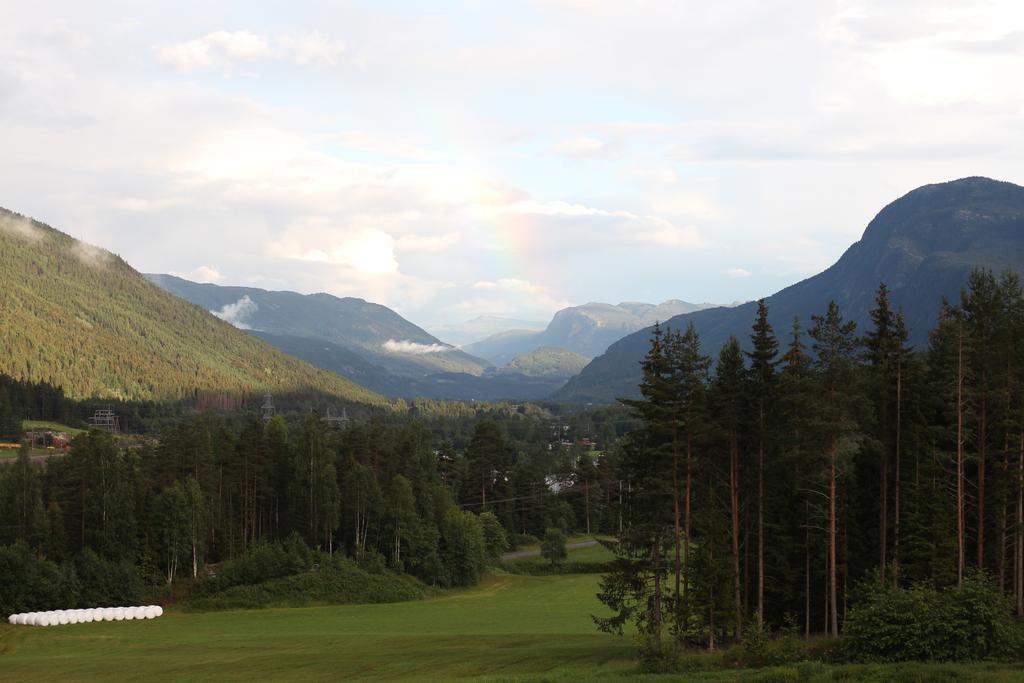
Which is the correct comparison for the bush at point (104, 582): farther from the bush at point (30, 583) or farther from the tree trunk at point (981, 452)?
the tree trunk at point (981, 452)

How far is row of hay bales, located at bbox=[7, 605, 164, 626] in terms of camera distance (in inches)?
3000

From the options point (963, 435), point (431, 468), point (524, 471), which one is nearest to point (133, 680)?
point (963, 435)

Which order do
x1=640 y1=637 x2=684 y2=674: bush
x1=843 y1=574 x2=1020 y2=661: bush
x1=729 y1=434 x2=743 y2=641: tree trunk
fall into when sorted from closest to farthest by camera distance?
x1=843 y1=574 x2=1020 y2=661: bush < x1=640 y1=637 x2=684 y2=674: bush < x1=729 y1=434 x2=743 y2=641: tree trunk

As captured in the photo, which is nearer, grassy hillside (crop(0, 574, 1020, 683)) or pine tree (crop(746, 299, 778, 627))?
grassy hillside (crop(0, 574, 1020, 683))

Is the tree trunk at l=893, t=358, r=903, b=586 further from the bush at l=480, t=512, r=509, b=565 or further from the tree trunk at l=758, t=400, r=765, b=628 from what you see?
the bush at l=480, t=512, r=509, b=565

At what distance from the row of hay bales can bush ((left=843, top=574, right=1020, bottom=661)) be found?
61.7m

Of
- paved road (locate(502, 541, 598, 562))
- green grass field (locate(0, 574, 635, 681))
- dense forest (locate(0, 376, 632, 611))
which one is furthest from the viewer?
paved road (locate(502, 541, 598, 562))

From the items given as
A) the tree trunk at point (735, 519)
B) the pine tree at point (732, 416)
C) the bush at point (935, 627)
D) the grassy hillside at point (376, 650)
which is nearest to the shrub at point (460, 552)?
the grassy hillside at point (376, 650)

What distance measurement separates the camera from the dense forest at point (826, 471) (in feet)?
151

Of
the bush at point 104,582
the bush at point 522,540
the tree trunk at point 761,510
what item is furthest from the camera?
the bush at point 522,540

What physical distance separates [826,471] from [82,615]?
6187cm

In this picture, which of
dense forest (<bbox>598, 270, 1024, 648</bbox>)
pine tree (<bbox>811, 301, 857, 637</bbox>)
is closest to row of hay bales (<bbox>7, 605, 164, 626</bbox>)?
dense forest (<bbox>598, 270, 1024, 648</bbox>)

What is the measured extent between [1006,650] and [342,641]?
40.3 metres

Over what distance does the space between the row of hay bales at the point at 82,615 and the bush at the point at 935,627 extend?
61.7 meters
